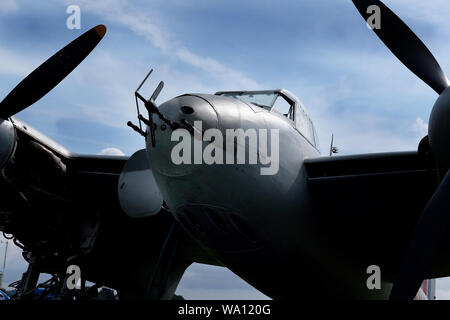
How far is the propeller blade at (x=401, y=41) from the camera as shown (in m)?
9.18

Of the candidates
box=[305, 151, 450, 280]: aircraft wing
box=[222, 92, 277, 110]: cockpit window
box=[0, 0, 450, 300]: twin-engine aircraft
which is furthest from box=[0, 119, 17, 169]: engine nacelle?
box=[305, 151, 450, 280]: aircraft wing

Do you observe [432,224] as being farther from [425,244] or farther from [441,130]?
[441,130]

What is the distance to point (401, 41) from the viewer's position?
9.40 metres

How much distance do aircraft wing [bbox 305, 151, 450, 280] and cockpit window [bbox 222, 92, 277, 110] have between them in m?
1.50

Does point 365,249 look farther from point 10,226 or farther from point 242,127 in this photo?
point 10,226

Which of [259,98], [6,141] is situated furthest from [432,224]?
[6,141]

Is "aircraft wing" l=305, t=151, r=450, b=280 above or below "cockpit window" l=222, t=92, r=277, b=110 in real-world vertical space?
below

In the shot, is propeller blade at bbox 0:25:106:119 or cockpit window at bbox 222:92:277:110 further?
cockpit window at bbox 222:92:277:110

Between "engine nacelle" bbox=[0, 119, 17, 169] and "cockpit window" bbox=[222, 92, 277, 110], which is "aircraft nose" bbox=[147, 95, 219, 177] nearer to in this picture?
"cockpit window" bbox=[222, 92, 277, 110]

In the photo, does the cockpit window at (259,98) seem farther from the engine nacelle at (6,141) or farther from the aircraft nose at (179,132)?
the engine nacelle at (6,141)

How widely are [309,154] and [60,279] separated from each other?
22.3 ft

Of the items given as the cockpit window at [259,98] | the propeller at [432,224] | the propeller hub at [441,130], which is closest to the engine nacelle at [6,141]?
the cockpit window at [259,98]

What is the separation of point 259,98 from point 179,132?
3.08 metres

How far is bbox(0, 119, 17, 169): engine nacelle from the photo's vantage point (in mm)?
10068
